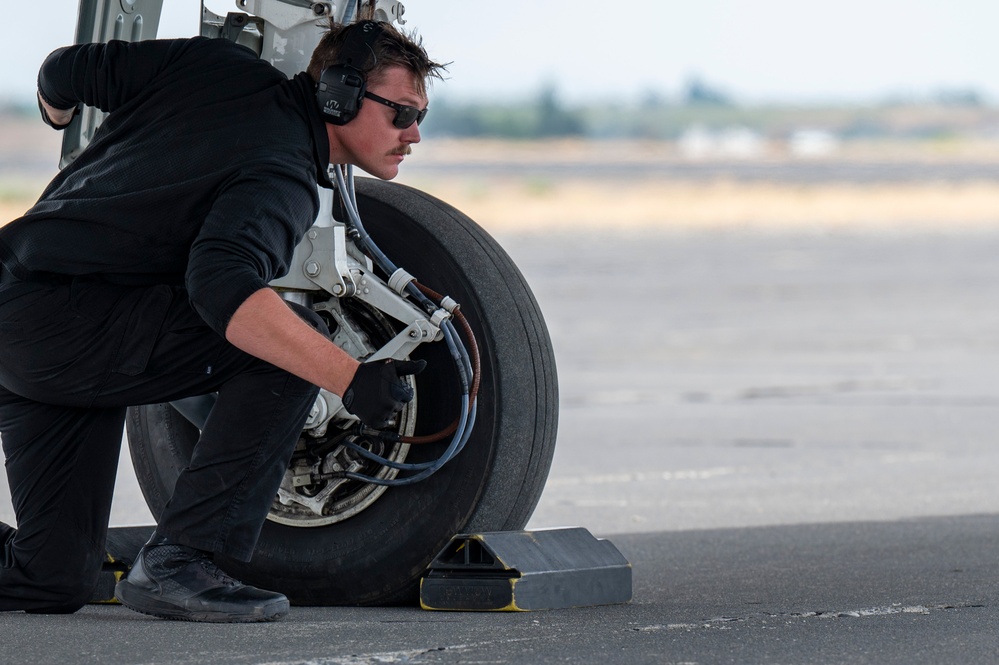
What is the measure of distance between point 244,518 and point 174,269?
1.95 ft

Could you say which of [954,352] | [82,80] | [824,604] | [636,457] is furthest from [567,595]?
[954,352]

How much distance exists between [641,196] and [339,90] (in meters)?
37.5

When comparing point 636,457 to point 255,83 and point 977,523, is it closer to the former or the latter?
point 977,523

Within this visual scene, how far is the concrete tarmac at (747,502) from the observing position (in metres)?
3.39

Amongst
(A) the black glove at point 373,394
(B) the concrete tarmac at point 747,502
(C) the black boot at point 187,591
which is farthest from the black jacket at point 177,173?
(B) the concrete tarmac at point 747,502

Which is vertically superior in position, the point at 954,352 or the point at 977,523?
the point at 954,352

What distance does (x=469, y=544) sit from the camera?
154 inches

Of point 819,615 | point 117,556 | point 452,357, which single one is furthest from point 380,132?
point 819,615

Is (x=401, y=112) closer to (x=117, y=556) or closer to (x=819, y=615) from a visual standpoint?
(x=117, y=556)

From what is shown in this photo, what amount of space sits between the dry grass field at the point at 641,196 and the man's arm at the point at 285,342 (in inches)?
678

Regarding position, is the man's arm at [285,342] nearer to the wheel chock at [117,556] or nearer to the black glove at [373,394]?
the black glove at [373,394]

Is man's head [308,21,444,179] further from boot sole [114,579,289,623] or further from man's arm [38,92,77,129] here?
boot sole [114,579,289,623]

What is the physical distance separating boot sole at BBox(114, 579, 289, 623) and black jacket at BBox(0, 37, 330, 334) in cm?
70

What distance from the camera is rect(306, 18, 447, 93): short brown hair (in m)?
3.76
